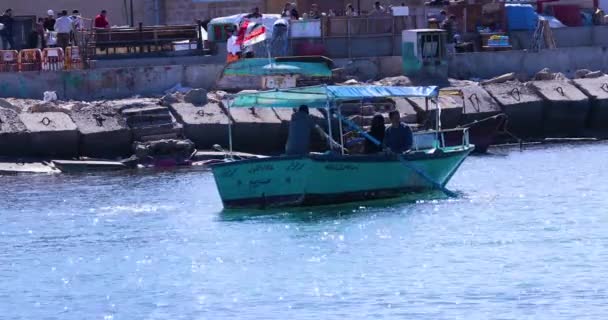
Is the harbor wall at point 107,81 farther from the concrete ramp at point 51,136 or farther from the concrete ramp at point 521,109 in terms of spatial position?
the concrete ramp at point 521,109

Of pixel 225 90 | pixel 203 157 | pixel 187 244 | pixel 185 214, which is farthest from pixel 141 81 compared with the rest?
pixel 187 244

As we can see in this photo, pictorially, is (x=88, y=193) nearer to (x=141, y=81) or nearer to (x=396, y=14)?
(x=141, y=81)

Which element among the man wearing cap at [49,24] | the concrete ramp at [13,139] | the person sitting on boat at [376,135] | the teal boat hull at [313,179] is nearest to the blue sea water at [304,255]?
the teal boat hull at [313,179]

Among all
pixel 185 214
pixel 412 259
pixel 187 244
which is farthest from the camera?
pixel 185 214

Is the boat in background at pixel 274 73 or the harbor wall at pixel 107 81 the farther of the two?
the harbor wall at pixel 107 81

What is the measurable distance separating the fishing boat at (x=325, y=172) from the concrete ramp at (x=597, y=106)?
14052 mm

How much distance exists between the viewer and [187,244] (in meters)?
26.2

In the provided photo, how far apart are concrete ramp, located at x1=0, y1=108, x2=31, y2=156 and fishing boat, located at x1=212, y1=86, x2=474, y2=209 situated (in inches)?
325

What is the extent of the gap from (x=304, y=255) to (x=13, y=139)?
13420 mm

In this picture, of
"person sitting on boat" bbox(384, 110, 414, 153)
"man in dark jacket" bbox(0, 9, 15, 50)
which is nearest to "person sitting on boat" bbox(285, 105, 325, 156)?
"person sitting on boat" bbox(384, 110, 414, 153)

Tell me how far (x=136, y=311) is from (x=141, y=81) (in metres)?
20.8

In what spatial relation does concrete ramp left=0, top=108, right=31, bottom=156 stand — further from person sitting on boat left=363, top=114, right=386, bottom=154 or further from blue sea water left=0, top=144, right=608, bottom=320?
person sitting on boat left=363, top=114, right=386, bottom=154

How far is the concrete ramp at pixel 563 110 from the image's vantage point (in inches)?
1688

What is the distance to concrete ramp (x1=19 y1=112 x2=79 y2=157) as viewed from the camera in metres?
37.0
